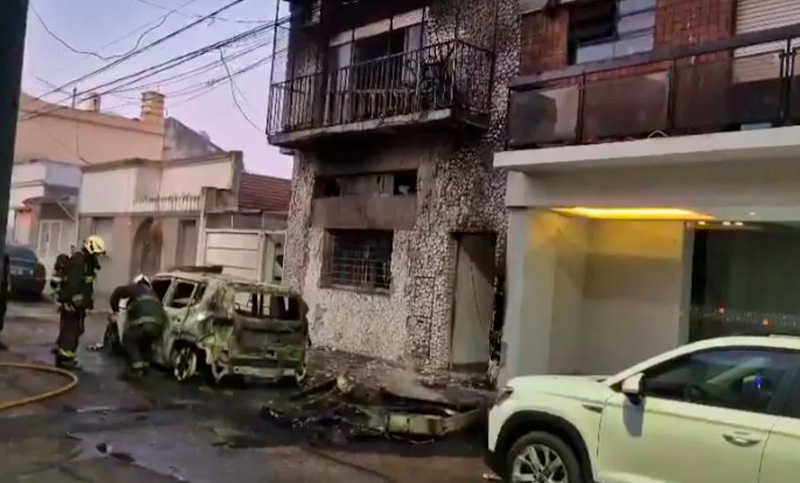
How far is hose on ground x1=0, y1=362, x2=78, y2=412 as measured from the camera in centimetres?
847

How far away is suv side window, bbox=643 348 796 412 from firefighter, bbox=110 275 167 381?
7842 mm

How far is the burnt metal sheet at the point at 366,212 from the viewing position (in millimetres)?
14094

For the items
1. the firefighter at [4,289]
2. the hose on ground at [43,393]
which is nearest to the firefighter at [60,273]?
the firefighter at [4,289]

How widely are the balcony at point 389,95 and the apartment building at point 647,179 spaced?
3.81 ft

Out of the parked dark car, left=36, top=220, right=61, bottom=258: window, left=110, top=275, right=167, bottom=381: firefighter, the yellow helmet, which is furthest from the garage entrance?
left=36, top=220, right=61, bottom=258: window

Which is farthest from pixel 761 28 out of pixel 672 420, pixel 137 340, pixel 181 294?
pixel 137 340

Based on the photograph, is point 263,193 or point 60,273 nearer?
point 60,273

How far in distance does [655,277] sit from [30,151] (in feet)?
106

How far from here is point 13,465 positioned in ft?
21.1

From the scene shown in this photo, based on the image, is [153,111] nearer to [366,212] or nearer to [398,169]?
[366,212]

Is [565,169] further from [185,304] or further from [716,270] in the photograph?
[185,304]

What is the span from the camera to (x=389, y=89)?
46.0 feet

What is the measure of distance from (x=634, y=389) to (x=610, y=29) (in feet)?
23.6

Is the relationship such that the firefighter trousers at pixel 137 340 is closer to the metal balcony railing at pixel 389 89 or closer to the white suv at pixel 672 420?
the metal balcony railing at pixel 389 89
